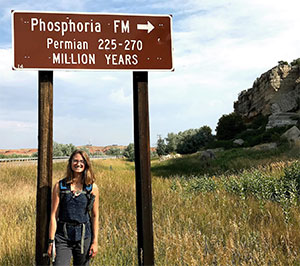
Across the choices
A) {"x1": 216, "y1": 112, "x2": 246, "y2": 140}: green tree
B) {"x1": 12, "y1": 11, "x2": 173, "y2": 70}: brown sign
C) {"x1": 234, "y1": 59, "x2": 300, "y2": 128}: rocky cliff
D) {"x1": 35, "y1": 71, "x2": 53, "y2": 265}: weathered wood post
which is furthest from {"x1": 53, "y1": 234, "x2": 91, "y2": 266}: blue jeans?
{"x1": 216, "y1": 112, "x2": 246, "y2": 140}: green tree

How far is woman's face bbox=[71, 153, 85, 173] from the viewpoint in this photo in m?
3.25

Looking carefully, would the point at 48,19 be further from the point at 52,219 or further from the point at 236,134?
the point at 236,134

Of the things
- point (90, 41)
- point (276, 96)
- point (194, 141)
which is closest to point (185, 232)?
point (90, 41)

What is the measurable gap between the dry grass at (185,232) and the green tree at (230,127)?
2619cm

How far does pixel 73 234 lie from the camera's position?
315cm

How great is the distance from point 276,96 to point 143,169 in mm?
32021

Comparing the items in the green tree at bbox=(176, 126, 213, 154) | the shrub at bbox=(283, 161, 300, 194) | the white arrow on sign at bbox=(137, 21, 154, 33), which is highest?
the green tree at bbox=(176, 126, 213, 154)

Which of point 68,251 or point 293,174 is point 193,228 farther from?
point 293,174

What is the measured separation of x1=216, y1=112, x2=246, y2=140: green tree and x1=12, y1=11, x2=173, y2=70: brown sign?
101ft

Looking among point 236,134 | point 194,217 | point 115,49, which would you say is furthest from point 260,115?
point 115,49

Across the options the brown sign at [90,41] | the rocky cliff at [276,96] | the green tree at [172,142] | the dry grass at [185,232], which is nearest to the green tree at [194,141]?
the green tree at [172,142]

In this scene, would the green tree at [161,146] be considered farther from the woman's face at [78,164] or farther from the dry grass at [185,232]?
the woman's face at [78,164]

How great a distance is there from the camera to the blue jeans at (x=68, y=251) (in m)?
3.14

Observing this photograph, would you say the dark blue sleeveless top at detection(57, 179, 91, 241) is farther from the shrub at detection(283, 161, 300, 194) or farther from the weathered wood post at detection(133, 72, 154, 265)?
the shrub at detection(283, 161, 300, 194)
